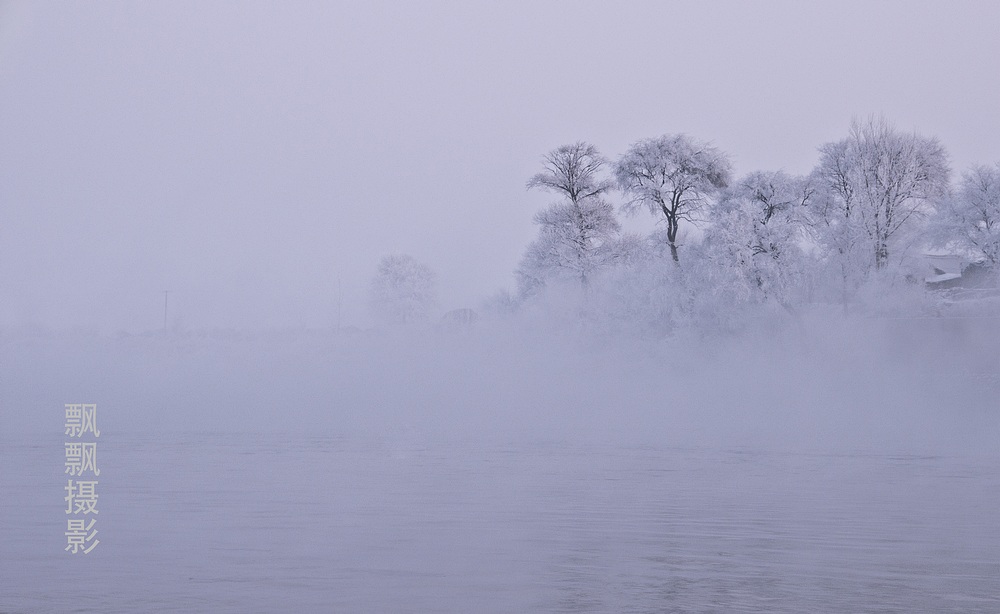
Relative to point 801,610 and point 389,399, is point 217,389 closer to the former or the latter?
point 389,399

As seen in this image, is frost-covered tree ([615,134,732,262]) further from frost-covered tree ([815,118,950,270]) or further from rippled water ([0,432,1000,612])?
rippled water ([0,432,1000,612])

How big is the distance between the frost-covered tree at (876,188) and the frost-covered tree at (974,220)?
138 centimetres

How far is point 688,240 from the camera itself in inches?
1660

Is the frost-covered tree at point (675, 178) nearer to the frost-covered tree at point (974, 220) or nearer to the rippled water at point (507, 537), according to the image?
the frost-covered tree at point (974, 220)

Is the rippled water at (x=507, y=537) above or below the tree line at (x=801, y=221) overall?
below

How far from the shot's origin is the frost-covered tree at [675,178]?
43094 millimetres

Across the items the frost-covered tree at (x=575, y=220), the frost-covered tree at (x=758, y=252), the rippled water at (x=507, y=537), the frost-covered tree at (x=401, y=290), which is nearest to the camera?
the rippled water at (x=507, y=537)

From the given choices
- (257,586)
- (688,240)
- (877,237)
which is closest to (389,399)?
(688,240)

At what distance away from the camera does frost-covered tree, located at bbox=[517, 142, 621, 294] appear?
4684 cm

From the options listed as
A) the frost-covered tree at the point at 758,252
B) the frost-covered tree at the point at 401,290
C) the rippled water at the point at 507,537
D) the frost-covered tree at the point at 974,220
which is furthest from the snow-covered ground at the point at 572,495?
the frost-covered tree at the point at 401,290

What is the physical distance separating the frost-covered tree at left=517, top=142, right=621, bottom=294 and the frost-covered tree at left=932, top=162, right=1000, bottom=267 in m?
14.9

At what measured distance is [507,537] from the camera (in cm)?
1060

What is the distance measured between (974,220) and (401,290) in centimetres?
4390

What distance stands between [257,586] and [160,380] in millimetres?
46358
